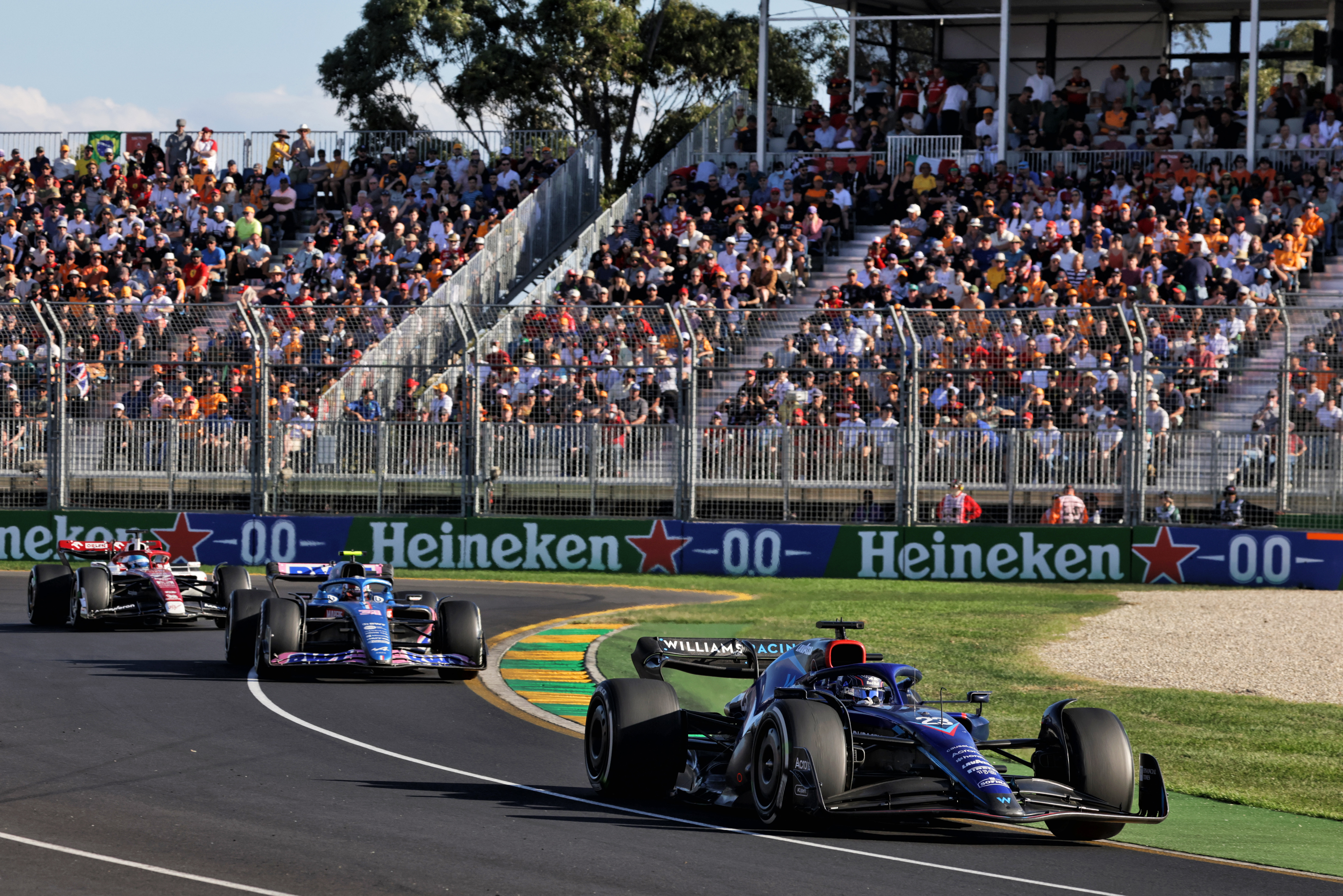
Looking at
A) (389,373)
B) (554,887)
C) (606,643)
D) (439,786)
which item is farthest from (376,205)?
(554,887)

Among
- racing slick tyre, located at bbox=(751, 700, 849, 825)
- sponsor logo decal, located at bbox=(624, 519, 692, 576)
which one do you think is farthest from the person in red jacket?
racing slick tyre, located at bbox=(751, 700, 849, 825)

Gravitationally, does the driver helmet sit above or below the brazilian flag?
below

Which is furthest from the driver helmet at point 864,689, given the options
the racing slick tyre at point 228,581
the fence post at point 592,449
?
the fence post at point 592,449

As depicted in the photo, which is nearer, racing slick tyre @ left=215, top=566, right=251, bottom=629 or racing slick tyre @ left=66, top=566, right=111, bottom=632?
racing slick tyre @ left=215, top=566, right=251, bottom=629

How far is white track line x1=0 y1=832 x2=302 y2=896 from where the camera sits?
287 inches

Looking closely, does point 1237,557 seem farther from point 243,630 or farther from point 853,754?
point 853,754

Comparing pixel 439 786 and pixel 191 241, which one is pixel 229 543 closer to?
pixel 191 241

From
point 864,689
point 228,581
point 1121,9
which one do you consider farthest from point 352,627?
point 1121,9

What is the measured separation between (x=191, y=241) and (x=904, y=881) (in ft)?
92.8

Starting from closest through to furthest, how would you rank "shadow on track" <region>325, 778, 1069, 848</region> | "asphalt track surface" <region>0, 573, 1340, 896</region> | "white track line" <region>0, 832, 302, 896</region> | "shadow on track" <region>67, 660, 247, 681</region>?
"white track line" <region>0, 832, 302, 896</region> → "asphalt track surface" <region>0, 573, 1340, 896</region> → "shadow on track" <region>325, 778, 1069, 848</region> → "shadow on track" <region>67, 660, 247, 681</region>

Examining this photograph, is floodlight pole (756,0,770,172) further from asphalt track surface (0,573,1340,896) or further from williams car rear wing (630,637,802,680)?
williams car rear wing (630,637,802,680)

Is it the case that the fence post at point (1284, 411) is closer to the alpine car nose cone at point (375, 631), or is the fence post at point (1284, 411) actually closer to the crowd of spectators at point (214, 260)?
the crowd of spectators at point (214, 260)

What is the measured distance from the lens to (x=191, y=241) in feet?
109

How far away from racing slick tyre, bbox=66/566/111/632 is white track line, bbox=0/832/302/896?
9.38 meters
